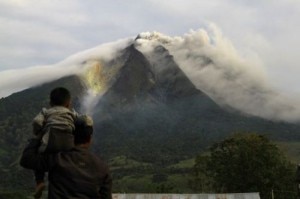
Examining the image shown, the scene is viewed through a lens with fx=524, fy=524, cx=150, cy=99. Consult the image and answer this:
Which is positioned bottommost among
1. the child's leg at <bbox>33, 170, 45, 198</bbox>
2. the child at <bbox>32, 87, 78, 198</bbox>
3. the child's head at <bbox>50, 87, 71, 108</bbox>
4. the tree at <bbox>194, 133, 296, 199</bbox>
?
the child's leg at <bbox>33, 170, 45, 198</bbox>

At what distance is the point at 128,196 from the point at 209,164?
3544cm

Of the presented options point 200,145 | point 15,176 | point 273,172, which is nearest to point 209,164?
point 273,172

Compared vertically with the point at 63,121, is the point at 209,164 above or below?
above

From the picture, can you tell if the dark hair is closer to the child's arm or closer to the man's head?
the man's head

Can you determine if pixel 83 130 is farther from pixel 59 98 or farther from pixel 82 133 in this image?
pixel 59 98

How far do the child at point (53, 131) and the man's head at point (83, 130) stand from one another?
53 mm

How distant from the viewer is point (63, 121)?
4270 mm

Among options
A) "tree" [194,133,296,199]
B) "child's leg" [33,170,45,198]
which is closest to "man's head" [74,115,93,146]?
"child's leg" [33,170,45,198]

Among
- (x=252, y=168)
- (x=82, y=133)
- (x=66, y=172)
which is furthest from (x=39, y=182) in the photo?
(x=252, y=168)

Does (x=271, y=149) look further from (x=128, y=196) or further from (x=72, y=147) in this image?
(x=72, y=147)

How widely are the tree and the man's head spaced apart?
5506cm

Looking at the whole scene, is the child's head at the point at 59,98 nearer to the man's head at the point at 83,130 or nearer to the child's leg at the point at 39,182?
the man's head at the point at 83,130

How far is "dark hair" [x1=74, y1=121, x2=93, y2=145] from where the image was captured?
436 centimetres

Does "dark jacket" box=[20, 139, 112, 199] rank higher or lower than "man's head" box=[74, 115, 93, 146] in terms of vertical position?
lower
